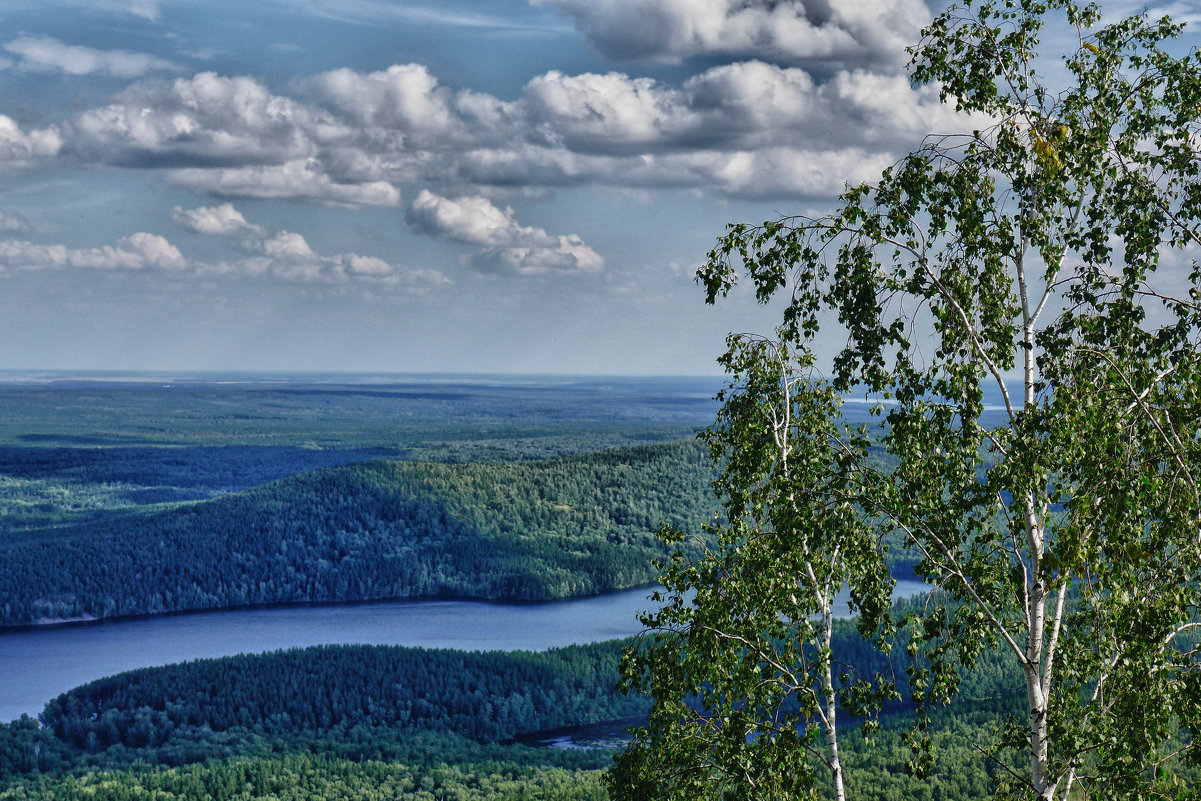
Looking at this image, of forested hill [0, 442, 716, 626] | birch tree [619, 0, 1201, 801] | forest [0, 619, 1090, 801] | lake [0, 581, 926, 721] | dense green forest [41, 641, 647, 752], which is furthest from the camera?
forested hill [0, 442, 716, 626]

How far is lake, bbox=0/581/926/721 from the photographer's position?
101m

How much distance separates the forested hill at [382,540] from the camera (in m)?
134

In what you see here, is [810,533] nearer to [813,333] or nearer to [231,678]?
[813,333]

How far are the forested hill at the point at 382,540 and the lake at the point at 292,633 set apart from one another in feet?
15.6

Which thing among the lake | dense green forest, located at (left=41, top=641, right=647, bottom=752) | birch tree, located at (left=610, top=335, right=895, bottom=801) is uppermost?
birch tree, located at (left=610, top=335, right=895, bottom=801)

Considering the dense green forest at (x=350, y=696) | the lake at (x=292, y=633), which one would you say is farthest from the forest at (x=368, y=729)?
the lake at (x=292, y=633)

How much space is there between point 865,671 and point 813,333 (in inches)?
2991

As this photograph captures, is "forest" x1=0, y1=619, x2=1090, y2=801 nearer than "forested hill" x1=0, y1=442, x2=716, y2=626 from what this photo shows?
Yes

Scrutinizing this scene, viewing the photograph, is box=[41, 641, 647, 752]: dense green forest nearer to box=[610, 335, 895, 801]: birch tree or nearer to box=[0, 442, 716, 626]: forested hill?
box=[0, 442, 716, 626]: forested hill

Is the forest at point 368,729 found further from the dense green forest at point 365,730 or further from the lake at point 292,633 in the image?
the lake at point 292,633

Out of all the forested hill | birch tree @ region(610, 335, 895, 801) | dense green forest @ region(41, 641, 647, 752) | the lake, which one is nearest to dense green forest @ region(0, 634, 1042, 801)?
dense green forest @ region(41, 641, 647, 752)

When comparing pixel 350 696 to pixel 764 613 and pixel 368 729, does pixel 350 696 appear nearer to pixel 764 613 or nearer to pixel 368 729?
pixel 368 729

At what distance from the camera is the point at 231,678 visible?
87250mm

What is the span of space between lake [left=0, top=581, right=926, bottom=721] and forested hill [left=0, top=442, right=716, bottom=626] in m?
4.74
